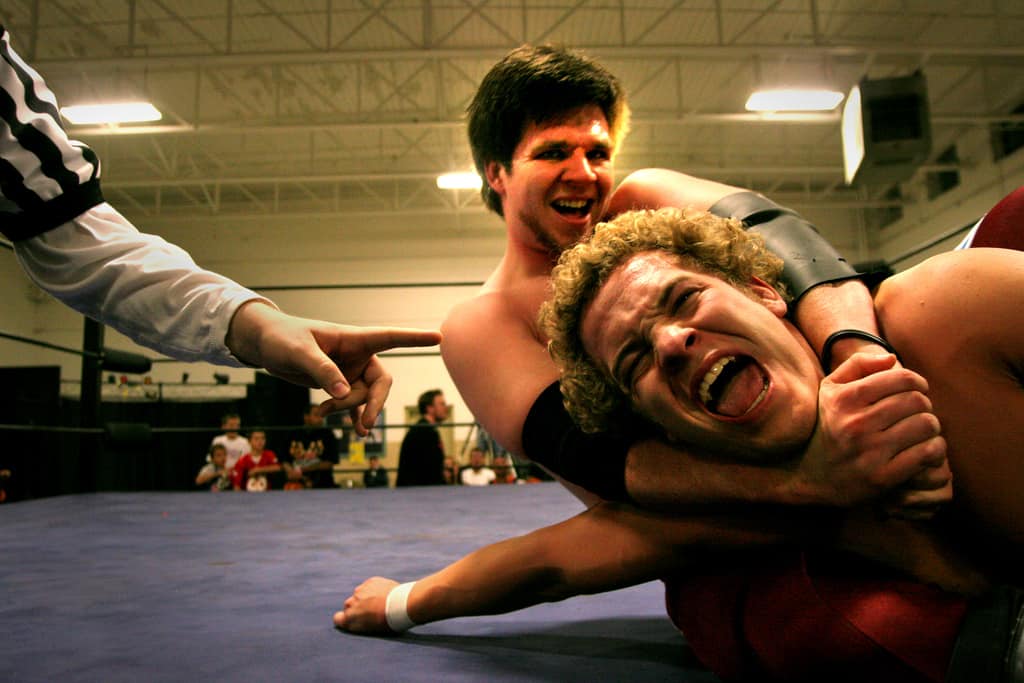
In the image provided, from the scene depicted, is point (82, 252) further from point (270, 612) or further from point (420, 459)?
point (420, 459)

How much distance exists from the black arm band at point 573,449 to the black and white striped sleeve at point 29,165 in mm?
560

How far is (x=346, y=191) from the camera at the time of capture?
852 cm

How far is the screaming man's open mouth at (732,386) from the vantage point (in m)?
0.69

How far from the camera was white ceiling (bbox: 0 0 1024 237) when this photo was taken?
505cm

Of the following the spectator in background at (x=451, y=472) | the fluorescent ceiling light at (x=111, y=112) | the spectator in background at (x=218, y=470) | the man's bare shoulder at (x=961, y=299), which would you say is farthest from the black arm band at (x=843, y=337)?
the fluorescent ceiling light at (x=111, y=112)

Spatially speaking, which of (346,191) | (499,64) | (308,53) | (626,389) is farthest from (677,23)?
(626,389)

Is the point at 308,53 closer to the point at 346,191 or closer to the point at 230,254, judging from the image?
the point at 346,191

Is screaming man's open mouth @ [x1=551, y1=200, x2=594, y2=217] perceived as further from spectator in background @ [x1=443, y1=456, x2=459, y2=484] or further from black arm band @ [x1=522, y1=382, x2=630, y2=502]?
spectator in background @ [x1=443, y1=456, x2=459, y2=484]

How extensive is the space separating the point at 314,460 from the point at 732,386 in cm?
396

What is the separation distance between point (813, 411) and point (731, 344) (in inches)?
3.7

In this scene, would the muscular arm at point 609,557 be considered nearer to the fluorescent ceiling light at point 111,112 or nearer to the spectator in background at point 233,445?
the spectator in background at point 233,445

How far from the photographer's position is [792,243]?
2.96ft

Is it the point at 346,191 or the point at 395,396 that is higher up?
the point at 346,191

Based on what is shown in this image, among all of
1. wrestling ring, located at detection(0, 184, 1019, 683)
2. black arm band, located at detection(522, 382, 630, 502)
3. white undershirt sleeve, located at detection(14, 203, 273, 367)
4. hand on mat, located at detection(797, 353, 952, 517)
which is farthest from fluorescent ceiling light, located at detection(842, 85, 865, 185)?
white undershirt sleeve, located at detection(14, 203, 273, 367)
